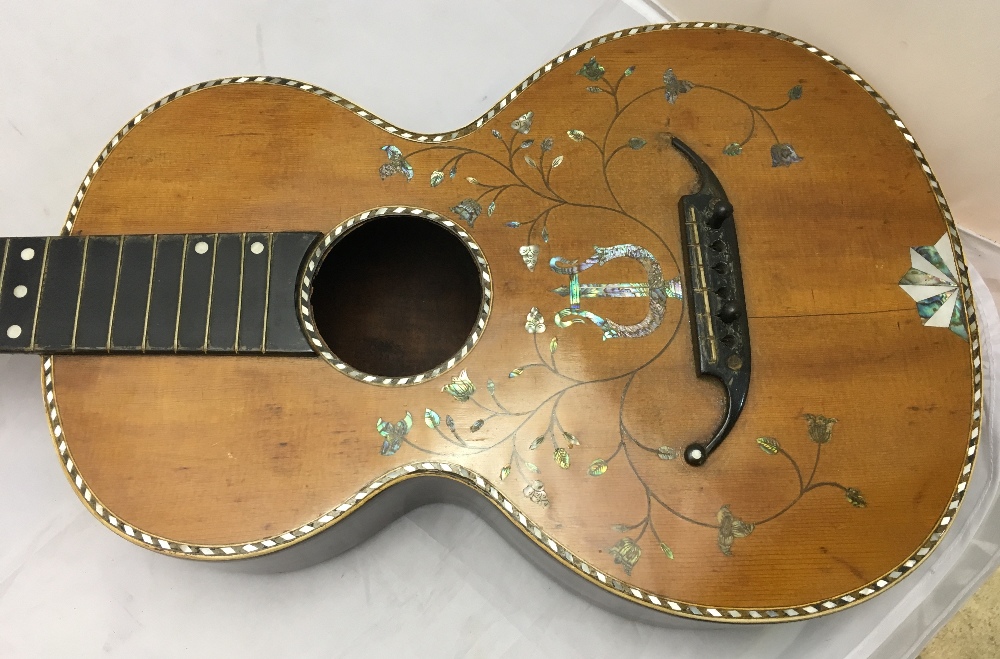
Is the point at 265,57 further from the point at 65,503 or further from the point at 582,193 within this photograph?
the point at 65,503

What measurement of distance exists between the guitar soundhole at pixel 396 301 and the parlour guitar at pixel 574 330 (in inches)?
1.5

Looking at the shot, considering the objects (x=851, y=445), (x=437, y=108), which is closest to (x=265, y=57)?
(x=437, y=108)

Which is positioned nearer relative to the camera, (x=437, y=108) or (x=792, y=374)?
(x=792, y=374)

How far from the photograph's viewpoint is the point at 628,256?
1.12 metres

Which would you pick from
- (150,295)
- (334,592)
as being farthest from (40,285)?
(334,592)

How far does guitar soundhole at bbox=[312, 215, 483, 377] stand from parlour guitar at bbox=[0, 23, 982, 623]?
0.12 ft

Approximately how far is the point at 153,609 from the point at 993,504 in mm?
1659

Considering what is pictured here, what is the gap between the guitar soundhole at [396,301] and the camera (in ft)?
4.14

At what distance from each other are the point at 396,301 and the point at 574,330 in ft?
1.52

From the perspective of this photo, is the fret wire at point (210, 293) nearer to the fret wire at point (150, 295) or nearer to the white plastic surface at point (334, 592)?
the fret wire at point (150, 295)

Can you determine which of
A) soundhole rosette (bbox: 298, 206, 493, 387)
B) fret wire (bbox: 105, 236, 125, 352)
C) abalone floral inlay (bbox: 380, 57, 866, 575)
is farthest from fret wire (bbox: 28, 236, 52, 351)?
abalone floral inlay (bbox: 380, 57, 866, 575)

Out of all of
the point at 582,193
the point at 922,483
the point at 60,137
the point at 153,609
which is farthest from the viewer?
the point at 60,137

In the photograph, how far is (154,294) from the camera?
1120 millimetres

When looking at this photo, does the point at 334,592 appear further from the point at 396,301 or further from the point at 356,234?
the point at 356,234
